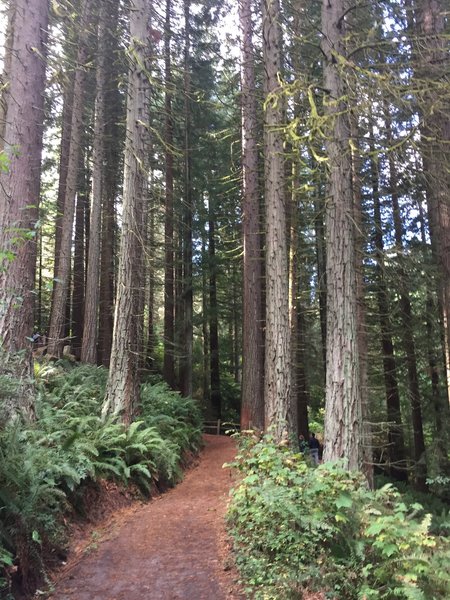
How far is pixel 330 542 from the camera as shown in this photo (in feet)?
15.0

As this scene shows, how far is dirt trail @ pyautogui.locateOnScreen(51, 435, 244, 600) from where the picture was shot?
4.07 meters

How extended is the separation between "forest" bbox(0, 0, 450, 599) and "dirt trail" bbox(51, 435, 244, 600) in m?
0.38

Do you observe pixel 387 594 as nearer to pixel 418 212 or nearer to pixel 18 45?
pixel 18 45

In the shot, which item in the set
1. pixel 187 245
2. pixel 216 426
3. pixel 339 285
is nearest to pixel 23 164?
pixel 339 285

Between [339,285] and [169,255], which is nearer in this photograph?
[339,285]

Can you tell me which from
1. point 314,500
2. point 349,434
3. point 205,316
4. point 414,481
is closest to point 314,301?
point 205,316

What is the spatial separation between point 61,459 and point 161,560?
1691 millimetres

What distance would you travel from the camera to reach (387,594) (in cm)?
363

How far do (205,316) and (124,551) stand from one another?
49.0 feet

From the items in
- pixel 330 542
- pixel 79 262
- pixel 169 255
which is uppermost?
pixel 79 262

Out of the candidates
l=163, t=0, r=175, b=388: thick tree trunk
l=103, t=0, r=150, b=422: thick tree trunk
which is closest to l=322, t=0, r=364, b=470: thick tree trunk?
l=103, t=0, r=150, b=422: thick tree trunk

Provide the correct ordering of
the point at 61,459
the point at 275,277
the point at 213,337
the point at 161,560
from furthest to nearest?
the point at 213,337, the point at 275,277, the point at 61,459, the point at 161,560

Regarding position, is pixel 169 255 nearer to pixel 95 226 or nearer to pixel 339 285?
pixel 95 226

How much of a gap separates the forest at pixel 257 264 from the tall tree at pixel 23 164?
0.10ft
